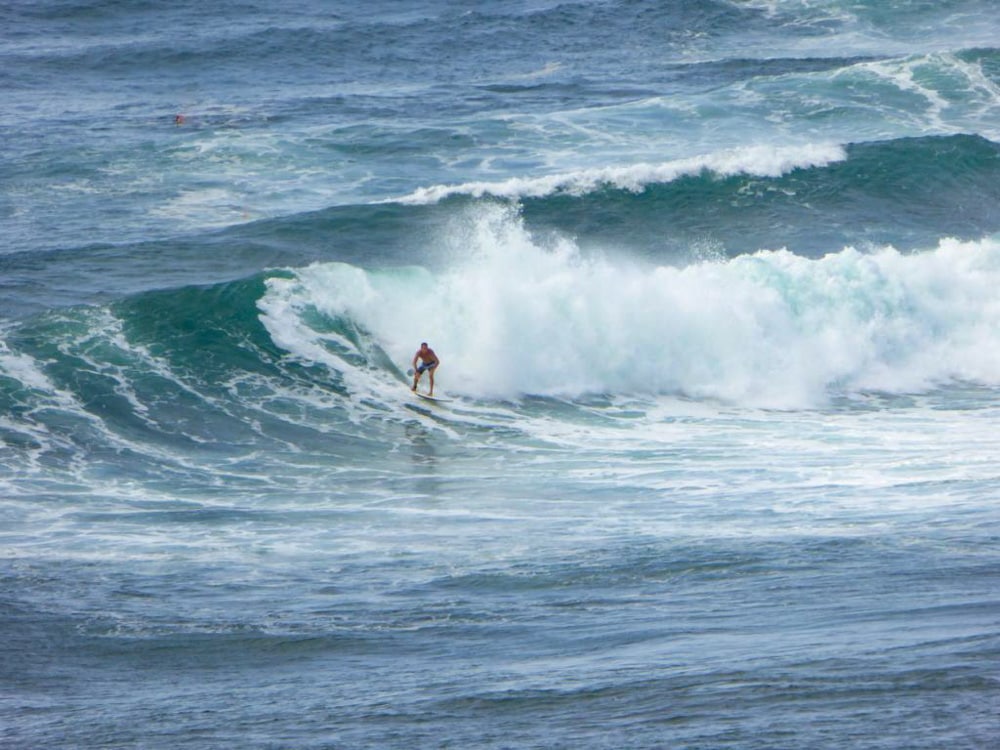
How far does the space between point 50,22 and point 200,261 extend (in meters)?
19.5

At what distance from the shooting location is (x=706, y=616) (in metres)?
10.3

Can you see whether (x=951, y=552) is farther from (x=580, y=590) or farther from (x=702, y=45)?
(x=702, y=45)

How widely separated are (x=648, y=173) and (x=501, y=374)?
27.2 feet

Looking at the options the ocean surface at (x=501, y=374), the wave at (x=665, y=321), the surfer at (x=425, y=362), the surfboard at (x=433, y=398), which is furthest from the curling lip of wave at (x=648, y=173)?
the surfboard at (x=433, y=398)

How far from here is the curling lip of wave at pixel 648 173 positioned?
25.5 meters

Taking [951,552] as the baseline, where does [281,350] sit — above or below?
above

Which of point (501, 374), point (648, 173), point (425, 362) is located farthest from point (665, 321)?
point (648, 173)

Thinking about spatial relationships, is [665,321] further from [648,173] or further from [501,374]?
[648,173]

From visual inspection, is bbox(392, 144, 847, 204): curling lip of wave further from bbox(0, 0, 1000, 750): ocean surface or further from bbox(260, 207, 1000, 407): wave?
bbox(260, 207, 1000, 407): wave

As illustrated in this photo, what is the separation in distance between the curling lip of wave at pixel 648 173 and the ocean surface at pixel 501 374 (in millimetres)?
104

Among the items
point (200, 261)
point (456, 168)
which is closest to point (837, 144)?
point (456, 168)

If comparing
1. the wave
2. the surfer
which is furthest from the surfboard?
the wave

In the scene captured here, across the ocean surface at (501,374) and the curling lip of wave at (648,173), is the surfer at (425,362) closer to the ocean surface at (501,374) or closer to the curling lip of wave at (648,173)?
the ocean surface at (501,374)

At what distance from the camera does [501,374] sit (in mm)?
19516
